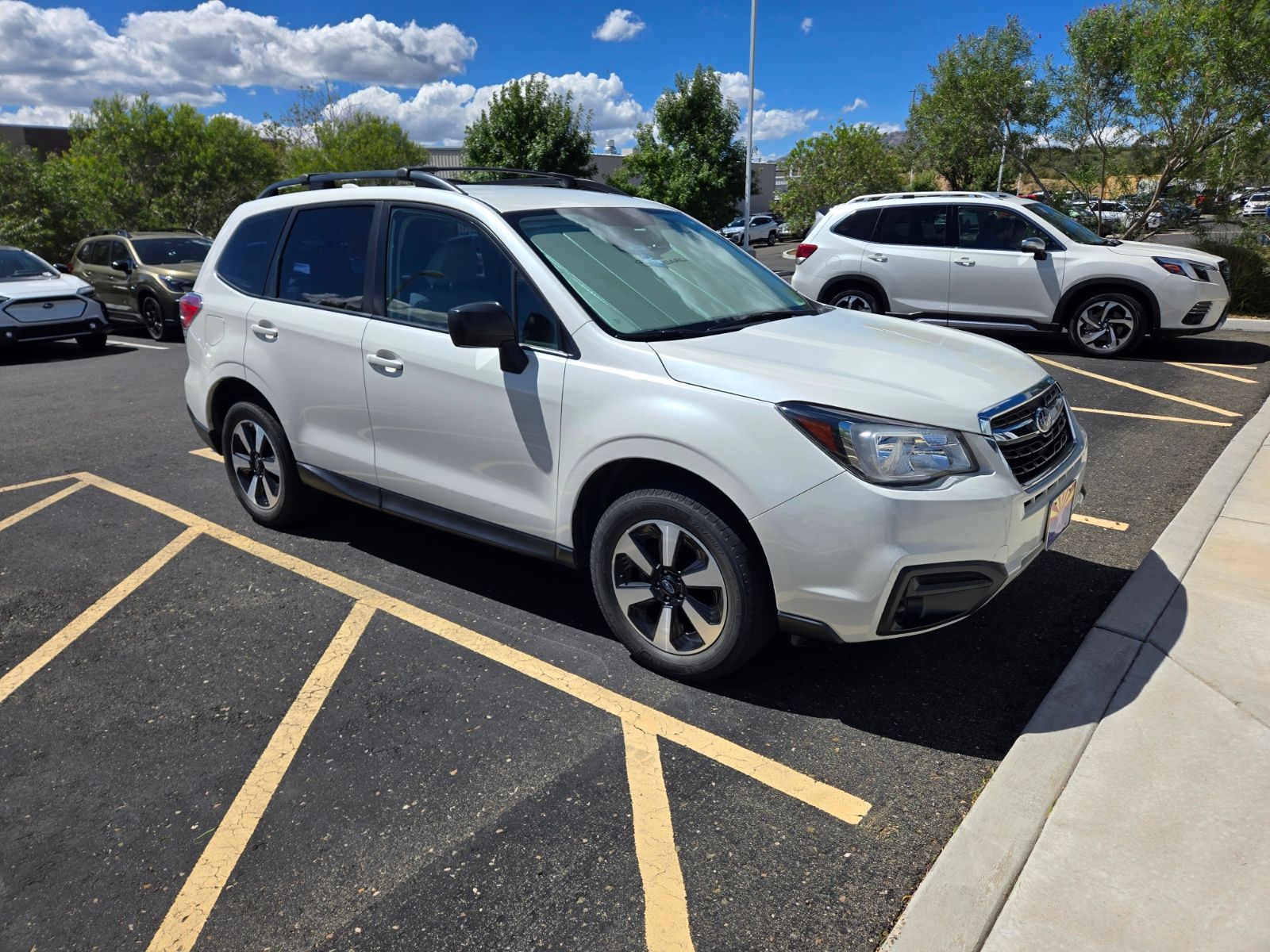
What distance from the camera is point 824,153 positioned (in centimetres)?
3098

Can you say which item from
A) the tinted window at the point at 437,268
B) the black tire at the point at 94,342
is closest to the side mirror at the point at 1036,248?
the tinted window at the point at 437,268

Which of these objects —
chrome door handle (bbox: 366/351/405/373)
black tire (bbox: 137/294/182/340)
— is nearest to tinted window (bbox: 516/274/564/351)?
chrome door handle (bbox: 366/351/405/373)

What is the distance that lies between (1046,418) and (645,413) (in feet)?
4.97

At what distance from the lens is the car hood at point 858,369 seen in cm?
303

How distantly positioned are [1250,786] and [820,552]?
1.45m

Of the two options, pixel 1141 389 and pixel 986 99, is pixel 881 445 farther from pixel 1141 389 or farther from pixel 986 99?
pixel 986 99

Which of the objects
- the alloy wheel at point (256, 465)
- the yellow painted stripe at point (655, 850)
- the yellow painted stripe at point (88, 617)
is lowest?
the yellow painted stripe at point (88, 617)

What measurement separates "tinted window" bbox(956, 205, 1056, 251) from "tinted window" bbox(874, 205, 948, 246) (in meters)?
0.21

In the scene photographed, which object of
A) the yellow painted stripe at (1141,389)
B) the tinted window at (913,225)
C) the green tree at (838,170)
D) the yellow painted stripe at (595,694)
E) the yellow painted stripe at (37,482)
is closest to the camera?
the yellow painted stripe at (595,694)

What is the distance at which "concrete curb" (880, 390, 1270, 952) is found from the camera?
2314mm

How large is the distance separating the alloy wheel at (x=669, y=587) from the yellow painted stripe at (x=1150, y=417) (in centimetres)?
550

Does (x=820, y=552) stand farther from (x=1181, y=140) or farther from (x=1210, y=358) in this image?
(x=1181, y=140)

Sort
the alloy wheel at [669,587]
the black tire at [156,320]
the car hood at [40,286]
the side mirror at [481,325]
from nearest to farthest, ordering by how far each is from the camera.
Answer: the alloy wheel at [669,587] < the side mirror at [481,325] < the car hood at [40,286] < the black tire at [156,320]

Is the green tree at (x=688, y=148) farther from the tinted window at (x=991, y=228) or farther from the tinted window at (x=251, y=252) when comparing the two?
the tinted window at (x=251, y=252)
